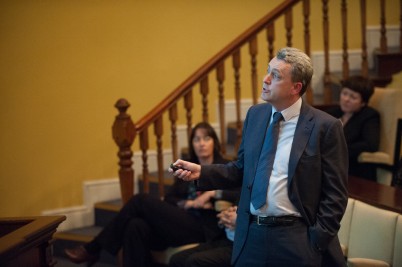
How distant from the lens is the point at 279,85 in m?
2.14

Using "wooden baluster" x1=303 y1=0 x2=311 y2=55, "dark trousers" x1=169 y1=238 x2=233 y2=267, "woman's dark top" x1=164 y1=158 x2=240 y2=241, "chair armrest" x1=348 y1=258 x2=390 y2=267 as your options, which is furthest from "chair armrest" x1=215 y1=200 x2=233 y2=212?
"wooden baluster" x1=303 y1=0 x2=311 y2=55

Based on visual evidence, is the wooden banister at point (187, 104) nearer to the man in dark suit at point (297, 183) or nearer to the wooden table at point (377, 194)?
the wooden table at point (377, 194)

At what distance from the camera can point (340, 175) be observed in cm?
213

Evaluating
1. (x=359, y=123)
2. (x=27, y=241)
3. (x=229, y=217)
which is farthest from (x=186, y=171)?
(x=359, y=123)

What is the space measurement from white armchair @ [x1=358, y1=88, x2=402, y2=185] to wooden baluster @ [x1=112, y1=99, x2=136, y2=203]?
55.2 inches

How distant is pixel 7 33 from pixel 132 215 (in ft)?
5.66

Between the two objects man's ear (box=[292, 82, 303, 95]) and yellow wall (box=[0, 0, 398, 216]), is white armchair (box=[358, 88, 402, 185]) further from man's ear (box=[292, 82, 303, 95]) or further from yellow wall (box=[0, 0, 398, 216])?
man's ear (box=[292, 82, 303, 95])

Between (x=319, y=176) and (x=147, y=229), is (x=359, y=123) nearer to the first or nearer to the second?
(x=147, y=229)

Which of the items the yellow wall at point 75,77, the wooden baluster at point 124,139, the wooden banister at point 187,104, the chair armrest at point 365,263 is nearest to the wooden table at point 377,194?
the chair armrest at point 365,263

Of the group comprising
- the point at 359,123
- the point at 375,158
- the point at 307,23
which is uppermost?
the point at 307,23

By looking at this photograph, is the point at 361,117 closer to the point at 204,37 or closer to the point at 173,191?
the point at 173,191

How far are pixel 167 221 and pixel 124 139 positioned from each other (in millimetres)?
610

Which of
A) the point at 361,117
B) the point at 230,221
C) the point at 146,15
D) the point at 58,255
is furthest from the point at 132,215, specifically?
the point at 146,15

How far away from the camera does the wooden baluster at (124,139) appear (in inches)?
150
